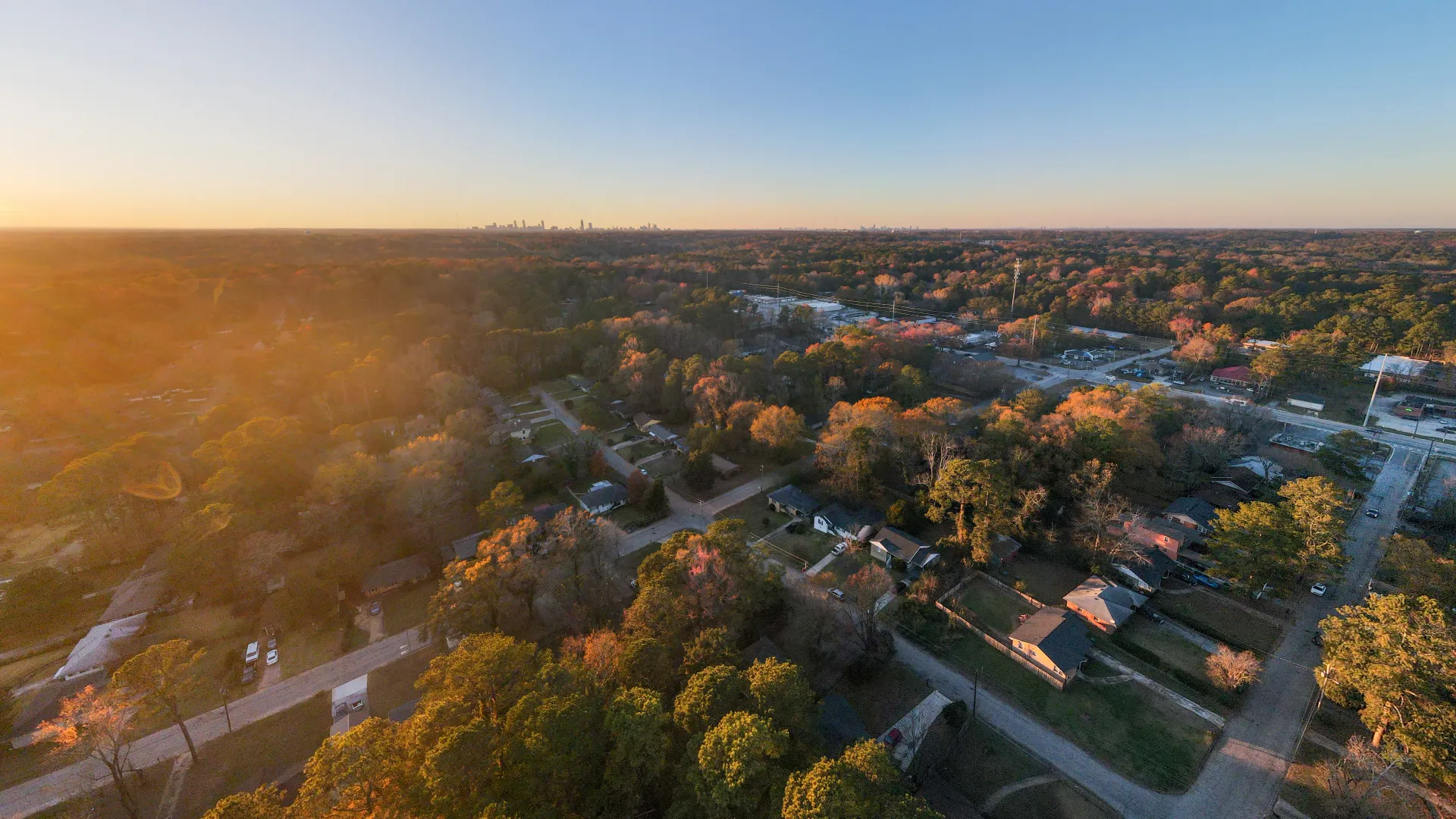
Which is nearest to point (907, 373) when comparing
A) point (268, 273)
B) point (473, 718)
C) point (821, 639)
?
point (821, 639)

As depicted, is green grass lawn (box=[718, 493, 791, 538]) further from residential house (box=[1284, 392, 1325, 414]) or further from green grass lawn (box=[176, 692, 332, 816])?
residential house (box=[1284, 392, 1325, 414])

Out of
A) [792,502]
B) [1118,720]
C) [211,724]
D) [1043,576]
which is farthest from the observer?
[792,502]

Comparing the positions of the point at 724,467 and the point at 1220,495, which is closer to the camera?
the point at 1220,495

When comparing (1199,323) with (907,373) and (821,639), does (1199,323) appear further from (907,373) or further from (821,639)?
(821,639)

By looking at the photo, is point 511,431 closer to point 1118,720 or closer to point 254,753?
point 254,753

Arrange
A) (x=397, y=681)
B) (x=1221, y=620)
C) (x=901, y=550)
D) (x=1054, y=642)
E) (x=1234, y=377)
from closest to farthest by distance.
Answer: (x=397, y=681) → (x=1054, y=642) → (x=1221, y=620) → (x=901, y=550) → (x=1234, y=377)

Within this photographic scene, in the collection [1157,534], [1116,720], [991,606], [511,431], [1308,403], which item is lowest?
[1116,720]

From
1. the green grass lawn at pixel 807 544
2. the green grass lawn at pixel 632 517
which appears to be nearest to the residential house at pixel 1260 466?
the green grass lawn at pixel 807 544

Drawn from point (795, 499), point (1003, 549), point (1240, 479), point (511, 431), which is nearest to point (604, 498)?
point (795, 499)
